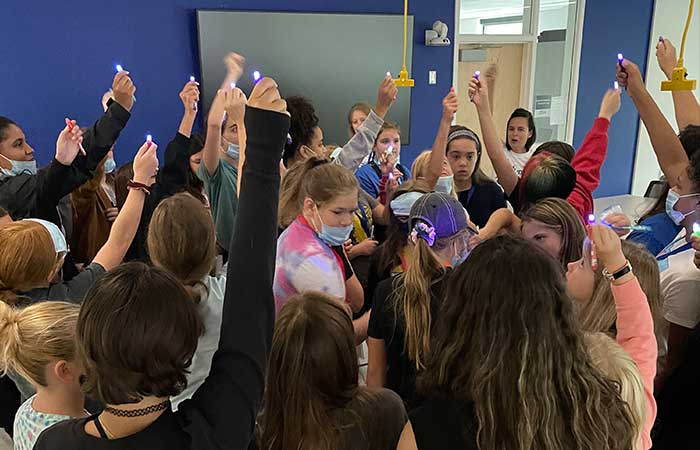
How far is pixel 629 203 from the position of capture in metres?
6.84

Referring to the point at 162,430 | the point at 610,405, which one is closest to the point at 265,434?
the point at 162,430

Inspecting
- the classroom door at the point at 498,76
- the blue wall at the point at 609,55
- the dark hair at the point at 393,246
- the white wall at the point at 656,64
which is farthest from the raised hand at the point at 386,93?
the white wall at the point at 656,64

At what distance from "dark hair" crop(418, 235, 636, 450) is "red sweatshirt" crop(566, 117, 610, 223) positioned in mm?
1480

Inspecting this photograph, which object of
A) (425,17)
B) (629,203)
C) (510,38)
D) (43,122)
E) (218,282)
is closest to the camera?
(218,282)

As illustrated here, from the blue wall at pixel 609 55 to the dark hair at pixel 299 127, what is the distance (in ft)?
16.1

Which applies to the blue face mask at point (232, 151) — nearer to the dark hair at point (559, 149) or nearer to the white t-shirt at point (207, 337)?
the white t-shirt at point (207, 337)

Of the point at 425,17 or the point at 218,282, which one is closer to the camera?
the point at 218,282

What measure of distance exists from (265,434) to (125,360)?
1.55 ft

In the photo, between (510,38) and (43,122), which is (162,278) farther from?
(510,38)

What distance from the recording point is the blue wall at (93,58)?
400 centimetres

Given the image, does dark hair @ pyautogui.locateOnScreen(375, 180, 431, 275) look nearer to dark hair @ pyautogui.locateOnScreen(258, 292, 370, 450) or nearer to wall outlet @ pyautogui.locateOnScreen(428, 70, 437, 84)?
dark hair @ pyautogui.locateOnScreen(258, 292, 370, 450)

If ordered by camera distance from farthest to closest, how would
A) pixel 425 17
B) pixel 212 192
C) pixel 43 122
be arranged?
pixel 425 17
pixel 43 122
pixel 212 192

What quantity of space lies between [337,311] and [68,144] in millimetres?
1497

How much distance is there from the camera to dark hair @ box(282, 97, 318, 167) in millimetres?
2902
